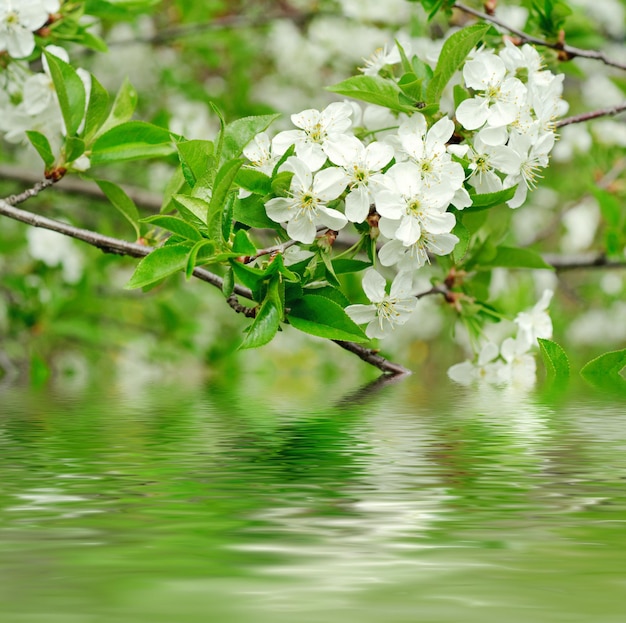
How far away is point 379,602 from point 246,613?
68 mm

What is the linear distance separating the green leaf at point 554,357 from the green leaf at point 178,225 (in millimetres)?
599

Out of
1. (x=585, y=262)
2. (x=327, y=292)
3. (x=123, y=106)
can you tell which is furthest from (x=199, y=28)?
(x=327, y=292)

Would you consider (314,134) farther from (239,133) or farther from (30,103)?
(30,103)

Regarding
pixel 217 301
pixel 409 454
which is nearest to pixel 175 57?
pixel 217 301

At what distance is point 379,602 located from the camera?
48 centimetres

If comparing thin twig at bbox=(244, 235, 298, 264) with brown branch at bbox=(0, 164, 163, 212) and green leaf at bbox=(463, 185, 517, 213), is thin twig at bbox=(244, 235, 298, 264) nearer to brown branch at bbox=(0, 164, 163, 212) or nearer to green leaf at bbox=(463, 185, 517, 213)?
green leaf at bbox=(463, 185, 517, 213)

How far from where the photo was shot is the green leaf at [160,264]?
3.89 feet

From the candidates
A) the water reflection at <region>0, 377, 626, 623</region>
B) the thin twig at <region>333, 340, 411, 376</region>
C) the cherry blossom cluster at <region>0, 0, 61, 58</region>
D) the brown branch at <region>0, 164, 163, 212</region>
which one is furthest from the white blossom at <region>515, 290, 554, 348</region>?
the brown branch at <region>0, 164, 163, 212</region>

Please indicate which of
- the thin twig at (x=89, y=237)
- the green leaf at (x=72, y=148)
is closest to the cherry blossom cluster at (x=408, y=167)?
the thin twig at (x=89, y=237)

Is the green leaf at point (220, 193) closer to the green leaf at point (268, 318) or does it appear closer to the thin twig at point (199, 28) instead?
the green leaf at point (268, 318)

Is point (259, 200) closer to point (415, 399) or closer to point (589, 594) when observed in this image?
point (415, 399)

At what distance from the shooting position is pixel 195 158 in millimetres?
1337

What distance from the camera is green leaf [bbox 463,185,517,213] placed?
4.45 ft

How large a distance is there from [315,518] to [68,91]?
1.16 m
